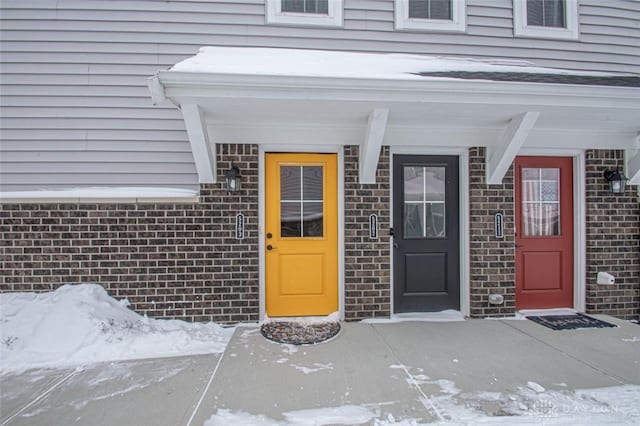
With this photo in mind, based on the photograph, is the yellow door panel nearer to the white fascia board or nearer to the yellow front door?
the yellow front door

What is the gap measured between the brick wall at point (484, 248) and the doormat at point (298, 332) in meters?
1.79

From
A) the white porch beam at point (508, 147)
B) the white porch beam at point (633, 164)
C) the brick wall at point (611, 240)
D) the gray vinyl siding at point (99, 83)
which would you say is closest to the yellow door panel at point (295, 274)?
the gray vinyl siding at point (99, 83)

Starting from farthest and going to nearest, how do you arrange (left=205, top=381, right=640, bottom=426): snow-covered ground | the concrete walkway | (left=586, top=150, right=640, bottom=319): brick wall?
(left=586, top=150, right=640, bottom=319): brick wall, the concrete walkway, (left=205, top=381, right=640, bottom=426): snow-covered ground

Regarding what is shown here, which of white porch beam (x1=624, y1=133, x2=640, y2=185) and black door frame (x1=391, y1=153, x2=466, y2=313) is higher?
white porch beam (x1=624, y1=133, x2=640, y2=185)

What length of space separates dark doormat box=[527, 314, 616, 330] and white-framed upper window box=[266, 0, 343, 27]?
169 inches

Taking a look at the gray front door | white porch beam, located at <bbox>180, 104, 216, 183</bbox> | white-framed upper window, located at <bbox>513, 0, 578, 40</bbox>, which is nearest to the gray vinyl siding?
white porch beam, located at <bbox>180, 104, 216, 183</bbox>

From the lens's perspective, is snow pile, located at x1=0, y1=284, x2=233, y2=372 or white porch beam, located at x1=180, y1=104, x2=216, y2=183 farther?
white porch beam, located at x1=180, y1=104, x2=216, y2=183

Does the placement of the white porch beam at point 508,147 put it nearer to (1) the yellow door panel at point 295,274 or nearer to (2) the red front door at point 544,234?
(2) the red front door at point 544,234

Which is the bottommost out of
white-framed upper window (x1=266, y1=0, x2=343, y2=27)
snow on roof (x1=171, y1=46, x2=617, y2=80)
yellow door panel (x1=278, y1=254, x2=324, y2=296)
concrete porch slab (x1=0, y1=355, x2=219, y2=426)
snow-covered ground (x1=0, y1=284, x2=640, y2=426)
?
concrete porch slab (x1=0, y1=355, x2=219, y2=426)

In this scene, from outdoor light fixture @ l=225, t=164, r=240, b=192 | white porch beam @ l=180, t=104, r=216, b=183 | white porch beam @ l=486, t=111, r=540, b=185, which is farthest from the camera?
outdoor light fixture @ l=225, t=164, r=240, b=192

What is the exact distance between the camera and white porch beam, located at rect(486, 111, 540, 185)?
3.47m

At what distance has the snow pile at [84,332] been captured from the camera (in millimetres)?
2996

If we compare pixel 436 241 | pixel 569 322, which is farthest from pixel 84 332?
pixel 569 322

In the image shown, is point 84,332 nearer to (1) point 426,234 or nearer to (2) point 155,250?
(2) point 155,250
